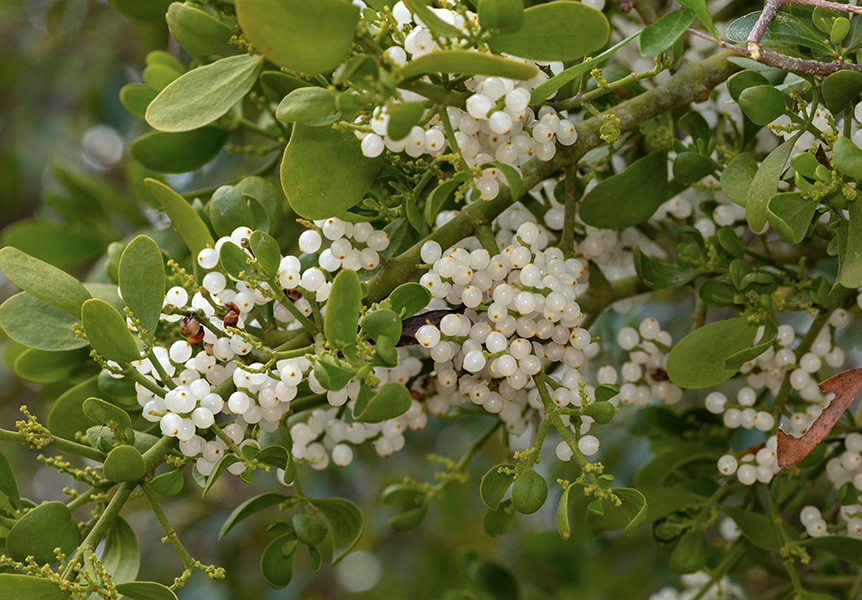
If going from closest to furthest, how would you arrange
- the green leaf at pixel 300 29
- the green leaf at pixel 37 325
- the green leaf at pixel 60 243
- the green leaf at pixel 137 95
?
the green leaf at pixel 300 29 → the green leaf at pixel 37 325 → the green leaf at pixel 137 95 → the green leaf at pixel 60 243

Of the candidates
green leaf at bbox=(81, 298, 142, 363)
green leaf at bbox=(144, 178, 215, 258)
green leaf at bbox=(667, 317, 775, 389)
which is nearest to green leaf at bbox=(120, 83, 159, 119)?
green leaf at bbox=(144, 178, 215, 258)

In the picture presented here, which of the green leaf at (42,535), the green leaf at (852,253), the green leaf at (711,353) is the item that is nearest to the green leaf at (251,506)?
the green leaf at (42,535)

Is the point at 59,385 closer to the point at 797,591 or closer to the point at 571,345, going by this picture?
the point at 571,345

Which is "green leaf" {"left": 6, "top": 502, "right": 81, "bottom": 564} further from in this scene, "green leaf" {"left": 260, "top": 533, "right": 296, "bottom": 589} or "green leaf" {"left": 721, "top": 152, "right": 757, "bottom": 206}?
"green leaf" {"left": 721, "top": 152, "right": 757, "bottom": 206}

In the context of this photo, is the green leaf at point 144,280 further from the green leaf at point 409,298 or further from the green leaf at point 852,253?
the green leaf at point 852,253

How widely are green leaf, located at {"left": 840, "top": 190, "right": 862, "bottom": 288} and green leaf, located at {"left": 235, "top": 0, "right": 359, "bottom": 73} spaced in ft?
1.11

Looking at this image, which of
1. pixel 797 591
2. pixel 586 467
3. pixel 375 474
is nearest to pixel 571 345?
pixel 586 467

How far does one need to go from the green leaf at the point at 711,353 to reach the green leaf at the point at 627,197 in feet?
0.36

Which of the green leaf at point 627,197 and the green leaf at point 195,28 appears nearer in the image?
the green leaf at point 195,28

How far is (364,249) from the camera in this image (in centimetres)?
57

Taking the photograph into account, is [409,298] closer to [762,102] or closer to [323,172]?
[323,172]

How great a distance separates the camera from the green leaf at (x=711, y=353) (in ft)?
1.87

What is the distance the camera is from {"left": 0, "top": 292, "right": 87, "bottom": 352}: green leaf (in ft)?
1.93

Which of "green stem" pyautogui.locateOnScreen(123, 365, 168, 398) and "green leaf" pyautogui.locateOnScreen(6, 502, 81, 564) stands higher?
"green stem" pyautogui.locateOnScreen(123, 365, 168, 398)
